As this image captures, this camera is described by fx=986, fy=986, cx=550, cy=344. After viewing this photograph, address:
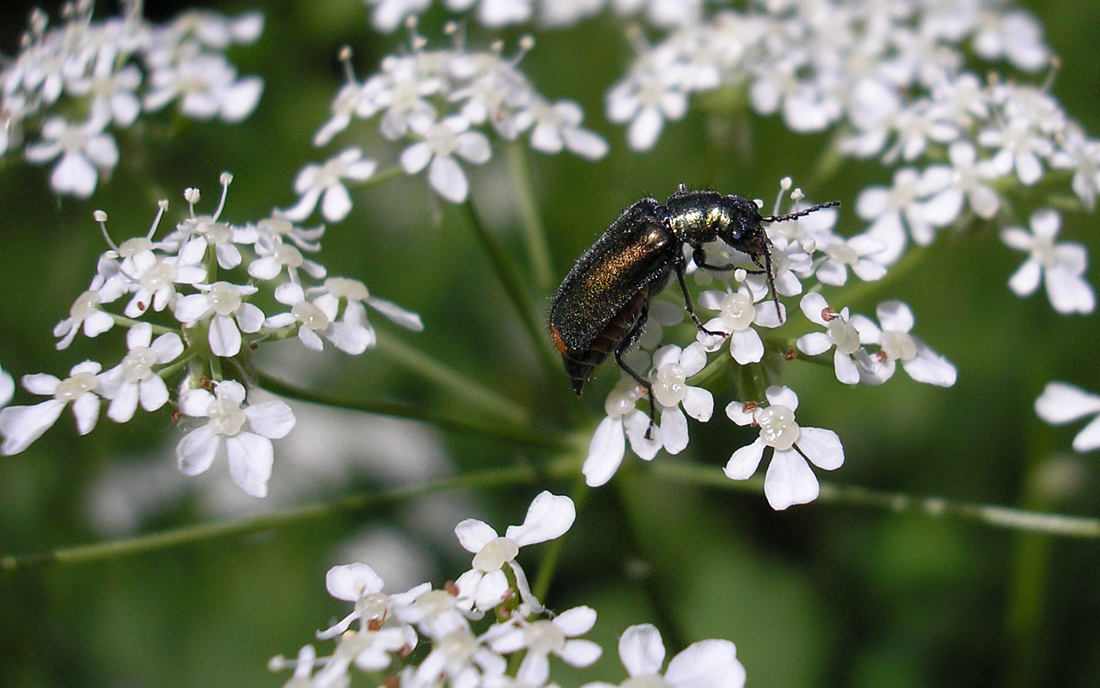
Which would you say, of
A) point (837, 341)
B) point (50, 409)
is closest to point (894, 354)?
point (837, 341)

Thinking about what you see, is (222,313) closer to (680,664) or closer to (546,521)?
(546,521)

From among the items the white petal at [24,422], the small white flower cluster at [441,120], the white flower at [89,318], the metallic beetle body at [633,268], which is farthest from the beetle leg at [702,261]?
the white petal at [24,422]

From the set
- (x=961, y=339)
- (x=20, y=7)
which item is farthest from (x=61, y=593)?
(x=961, y=339)

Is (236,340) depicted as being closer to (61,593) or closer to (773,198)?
(61,593)

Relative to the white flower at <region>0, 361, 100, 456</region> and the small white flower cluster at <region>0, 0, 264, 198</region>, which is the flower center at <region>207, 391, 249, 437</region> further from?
the small white flower cluster at <region>0, 0, 264, 198</region>

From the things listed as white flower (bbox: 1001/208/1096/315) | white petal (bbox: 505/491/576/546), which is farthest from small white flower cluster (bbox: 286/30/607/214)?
white flower (bbox: 1001/208/1096/315)
